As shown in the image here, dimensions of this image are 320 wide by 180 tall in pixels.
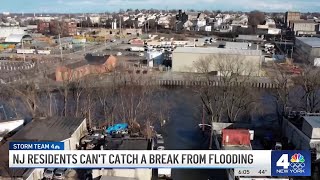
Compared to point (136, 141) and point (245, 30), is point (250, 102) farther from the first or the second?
point (245, 30)

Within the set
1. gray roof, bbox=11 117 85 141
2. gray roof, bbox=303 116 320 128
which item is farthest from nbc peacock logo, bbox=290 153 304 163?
gray roof, bbox=11 117 85 141

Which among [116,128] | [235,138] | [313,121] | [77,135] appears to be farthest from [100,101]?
[313,121]

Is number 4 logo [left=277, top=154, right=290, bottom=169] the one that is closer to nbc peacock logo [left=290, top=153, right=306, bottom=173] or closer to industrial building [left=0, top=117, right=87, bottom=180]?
nbc peacock logo [left=290, top=153, right=306, bottom=173]

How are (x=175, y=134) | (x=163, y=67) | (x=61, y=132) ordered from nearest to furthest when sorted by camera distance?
1. (x=61, y=132)
2. (x=175, y=134)
3. (x=163, y=67)

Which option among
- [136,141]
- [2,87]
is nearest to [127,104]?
[136,141]

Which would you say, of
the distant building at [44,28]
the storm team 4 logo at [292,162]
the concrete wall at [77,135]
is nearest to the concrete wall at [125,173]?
the concrete wall at [77,135]

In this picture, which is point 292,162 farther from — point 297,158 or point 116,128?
point 116,128

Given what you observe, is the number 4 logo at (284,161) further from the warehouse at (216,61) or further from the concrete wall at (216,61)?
the concrete wall at (216,61)

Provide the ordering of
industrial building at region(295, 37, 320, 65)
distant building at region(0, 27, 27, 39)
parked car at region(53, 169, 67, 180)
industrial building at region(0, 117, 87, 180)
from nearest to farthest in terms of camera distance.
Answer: industrial building at region(0, 117, 87, 180) → parked car at region(53, 169, 67, 180) → industrial building at region(295, 37, 320, 65) → distant building at region(0, 27, 27, 39)
